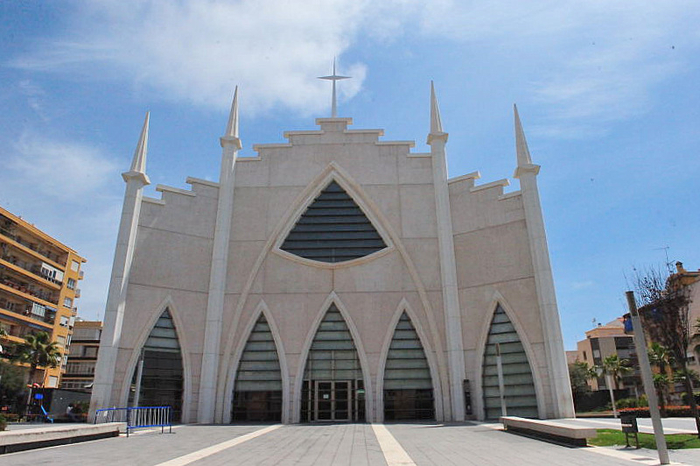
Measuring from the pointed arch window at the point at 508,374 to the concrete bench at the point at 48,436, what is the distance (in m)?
15.7

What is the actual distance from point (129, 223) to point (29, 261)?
114ft

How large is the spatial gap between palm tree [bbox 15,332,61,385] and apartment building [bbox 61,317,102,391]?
60.9 ft

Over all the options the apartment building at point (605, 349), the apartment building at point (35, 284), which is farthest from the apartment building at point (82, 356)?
the apartment building at point (605, 349)

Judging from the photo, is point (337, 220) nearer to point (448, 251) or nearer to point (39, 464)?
point (448, 251)

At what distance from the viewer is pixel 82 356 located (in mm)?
62719

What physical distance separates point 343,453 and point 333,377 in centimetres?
1300

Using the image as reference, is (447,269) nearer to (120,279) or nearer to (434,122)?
(434,122)

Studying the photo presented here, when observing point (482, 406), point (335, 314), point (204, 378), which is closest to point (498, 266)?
point (482, 406)

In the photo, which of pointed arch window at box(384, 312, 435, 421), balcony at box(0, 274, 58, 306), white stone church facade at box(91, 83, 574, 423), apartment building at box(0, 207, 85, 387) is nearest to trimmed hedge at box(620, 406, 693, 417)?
white stone church facade at box(91, 83, 574, 423)

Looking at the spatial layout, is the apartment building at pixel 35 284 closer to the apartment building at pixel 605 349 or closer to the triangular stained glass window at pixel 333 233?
the triangular stained glass window at pixel 333 233

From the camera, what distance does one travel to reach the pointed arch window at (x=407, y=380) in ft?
73.8

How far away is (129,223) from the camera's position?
75.7ft

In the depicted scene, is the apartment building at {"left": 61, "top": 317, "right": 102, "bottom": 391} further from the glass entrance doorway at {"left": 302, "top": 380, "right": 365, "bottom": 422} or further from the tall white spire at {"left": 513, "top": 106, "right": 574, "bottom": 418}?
the tall white spire at {"left": 513, "top": 106, "right": 574, "bottom": 418}

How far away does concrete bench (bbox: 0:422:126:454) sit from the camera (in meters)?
10.5
